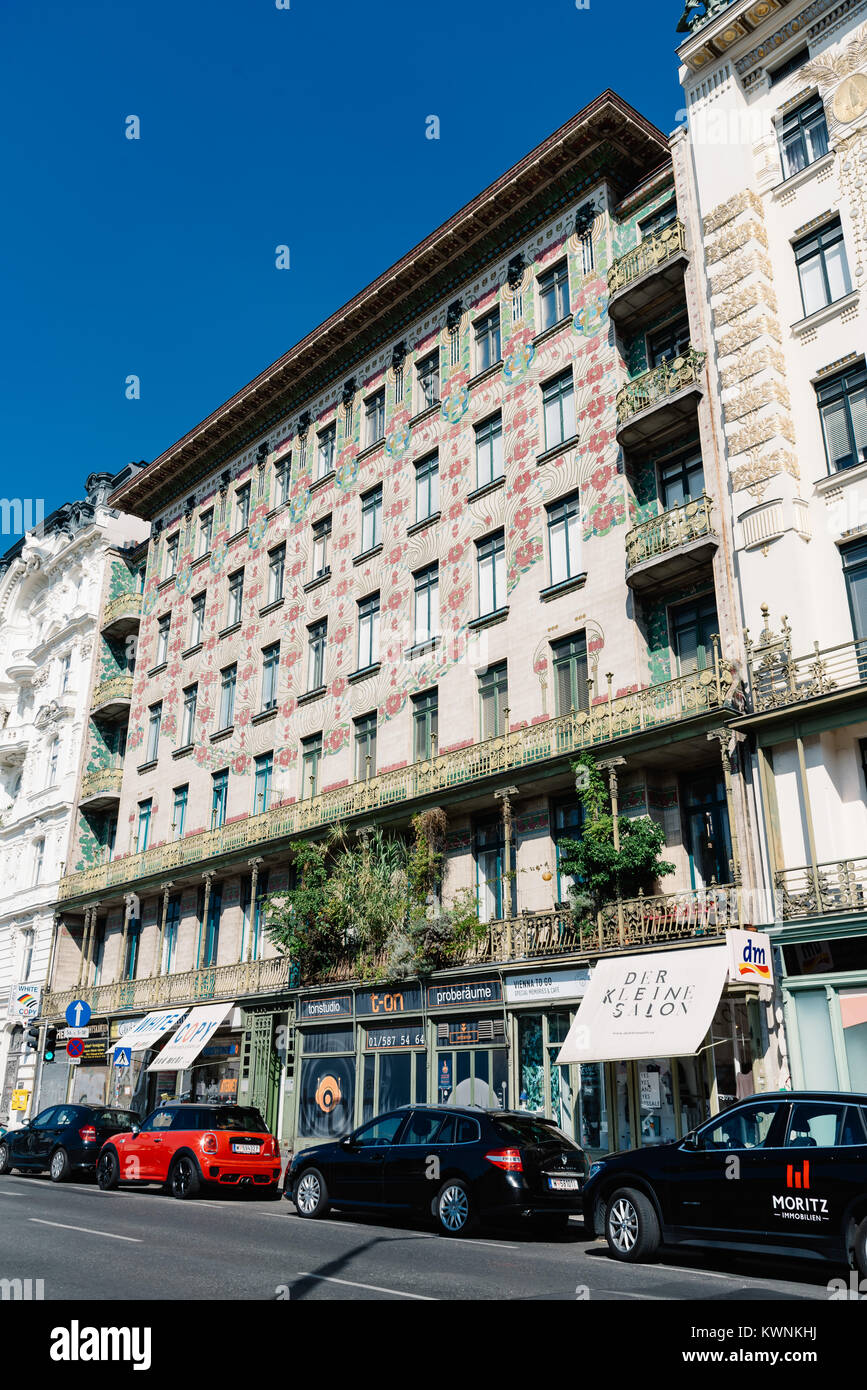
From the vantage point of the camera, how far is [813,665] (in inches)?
767

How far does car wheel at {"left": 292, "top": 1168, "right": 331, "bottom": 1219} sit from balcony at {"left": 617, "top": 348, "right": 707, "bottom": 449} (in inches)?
644

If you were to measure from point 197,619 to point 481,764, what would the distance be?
18179mm

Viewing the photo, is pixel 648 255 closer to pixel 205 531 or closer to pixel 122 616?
pixel 205 531

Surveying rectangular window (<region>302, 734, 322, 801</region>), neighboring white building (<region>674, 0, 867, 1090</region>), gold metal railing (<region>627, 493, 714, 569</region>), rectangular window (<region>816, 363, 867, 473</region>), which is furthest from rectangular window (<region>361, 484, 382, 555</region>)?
rectangular window (<region>816, 363, 867, 473</region>)

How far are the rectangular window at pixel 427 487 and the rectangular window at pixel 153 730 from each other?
14189 millimetres

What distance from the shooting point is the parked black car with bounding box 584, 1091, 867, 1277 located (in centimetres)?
984

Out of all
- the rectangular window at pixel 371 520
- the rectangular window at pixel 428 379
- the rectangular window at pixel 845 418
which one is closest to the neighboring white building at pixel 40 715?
the rectangular window at pixel 371 520

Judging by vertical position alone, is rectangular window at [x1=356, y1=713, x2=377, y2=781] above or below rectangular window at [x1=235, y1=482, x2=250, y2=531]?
below

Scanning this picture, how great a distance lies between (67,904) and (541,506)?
24003mm

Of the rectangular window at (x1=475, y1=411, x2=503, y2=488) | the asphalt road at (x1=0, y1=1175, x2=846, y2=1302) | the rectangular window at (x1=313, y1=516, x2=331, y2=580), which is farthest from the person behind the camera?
the rectangular window at (x1=313, y1=516, x2=331, y2=580)

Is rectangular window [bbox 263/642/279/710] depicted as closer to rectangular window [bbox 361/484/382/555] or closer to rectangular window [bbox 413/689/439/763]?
rectangular window [bbox 361/484/382/555]

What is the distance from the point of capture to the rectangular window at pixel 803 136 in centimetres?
2348

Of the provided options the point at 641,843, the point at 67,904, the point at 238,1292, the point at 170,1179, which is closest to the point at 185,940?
the point at 67,904

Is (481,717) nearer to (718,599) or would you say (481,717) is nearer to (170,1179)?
(718,599)
